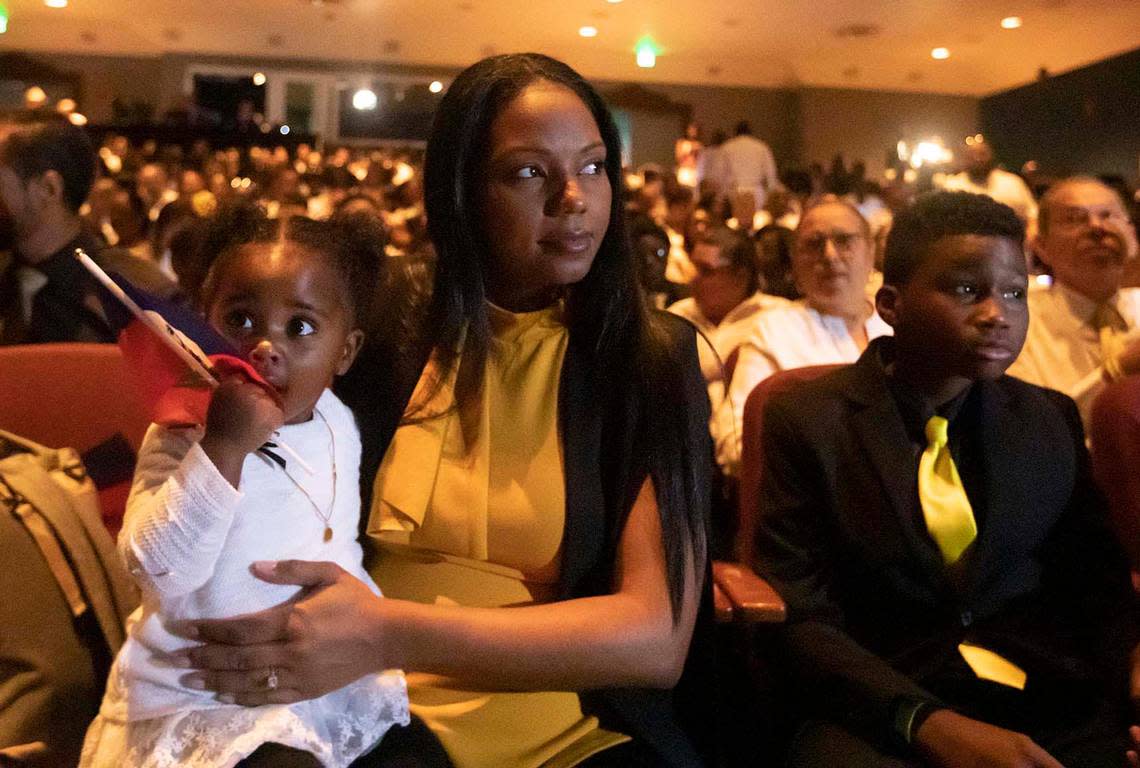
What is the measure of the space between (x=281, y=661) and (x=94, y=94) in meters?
17.3

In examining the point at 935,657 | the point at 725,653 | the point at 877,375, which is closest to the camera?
the point at 935,657

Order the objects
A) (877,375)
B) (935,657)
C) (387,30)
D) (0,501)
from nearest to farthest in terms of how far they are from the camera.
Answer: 1. (0,501)
2. (935,657)
3. (877,375)
4. (387,30)

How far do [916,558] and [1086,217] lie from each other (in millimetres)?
1564

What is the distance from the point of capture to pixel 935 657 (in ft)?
5.09

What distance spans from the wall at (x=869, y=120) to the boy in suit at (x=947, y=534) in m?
14.7

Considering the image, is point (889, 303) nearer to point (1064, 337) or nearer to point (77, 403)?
point (1064, 337)

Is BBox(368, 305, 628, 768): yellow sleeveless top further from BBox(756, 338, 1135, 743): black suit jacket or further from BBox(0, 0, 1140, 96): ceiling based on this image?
BBox(0, 0, 1140, 96): ceiling

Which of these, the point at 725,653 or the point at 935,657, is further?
the point at 725,653

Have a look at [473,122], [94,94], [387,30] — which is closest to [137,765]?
[473,122]

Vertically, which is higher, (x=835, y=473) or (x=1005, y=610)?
(x=835, y=473)

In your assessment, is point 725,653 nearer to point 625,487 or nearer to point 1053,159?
point 625,487

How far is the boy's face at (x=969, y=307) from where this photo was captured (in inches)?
60.2

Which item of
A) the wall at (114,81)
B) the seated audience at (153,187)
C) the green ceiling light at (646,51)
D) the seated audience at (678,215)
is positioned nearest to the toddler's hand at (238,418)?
the seated audience at (678,215)

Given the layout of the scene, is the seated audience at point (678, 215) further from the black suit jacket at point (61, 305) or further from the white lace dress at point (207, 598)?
the white lace dress at point (207, 598)
